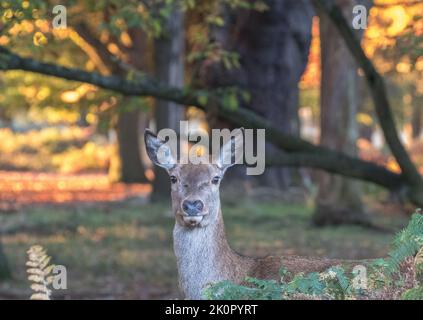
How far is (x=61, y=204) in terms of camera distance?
2670 cm

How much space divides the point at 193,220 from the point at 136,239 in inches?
428

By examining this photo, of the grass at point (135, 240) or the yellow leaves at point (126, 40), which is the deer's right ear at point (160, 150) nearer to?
the grass at point (135, 240)

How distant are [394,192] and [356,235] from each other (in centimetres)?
527

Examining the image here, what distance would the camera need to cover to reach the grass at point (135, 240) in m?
14.0

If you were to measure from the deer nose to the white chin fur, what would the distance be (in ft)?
0.11

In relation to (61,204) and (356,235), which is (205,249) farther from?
(61,204)

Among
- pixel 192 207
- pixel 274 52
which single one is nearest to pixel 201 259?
pixel 192 207

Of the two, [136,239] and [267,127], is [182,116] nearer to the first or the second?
[136,239]

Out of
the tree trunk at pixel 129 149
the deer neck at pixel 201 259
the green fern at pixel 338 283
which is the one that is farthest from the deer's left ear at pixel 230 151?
the tree trunk at pixel 129 149

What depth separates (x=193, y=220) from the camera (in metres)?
7.83

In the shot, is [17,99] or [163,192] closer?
[163,192]

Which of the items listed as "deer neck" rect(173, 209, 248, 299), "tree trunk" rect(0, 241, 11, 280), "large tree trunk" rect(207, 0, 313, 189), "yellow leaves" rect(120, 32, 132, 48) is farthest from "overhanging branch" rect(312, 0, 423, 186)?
"yellow leaves" rect(120, 32, 132, 48)

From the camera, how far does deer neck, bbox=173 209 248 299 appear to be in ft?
25.8
